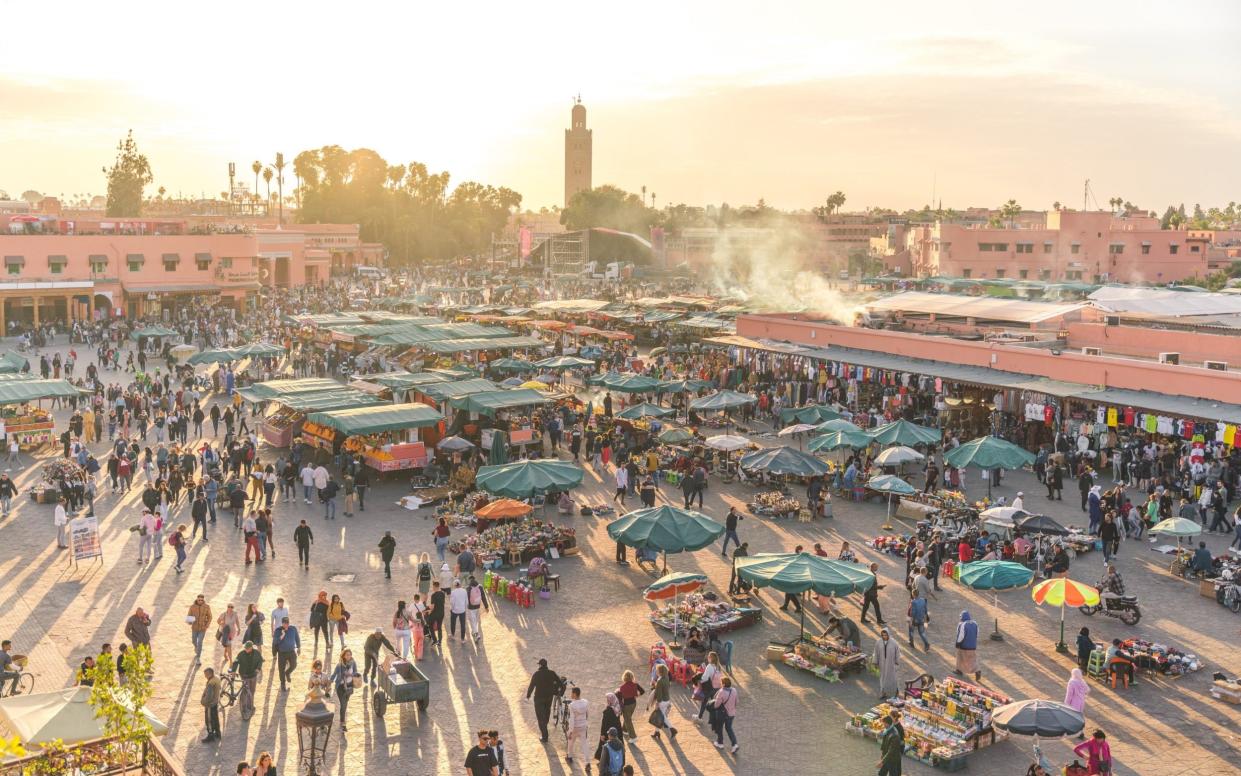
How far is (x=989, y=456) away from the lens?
22.4 m

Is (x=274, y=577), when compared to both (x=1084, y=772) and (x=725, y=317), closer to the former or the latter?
(x=1084, y=772)

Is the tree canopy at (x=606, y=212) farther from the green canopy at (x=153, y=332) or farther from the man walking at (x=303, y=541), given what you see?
the man walking at (x=303, y=541)

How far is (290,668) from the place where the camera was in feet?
46.0

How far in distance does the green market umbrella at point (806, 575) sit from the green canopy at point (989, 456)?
7955mm

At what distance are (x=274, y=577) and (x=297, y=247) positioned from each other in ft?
219

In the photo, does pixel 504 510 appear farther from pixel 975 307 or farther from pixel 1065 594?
pixel 975 307

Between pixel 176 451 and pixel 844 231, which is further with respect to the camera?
pixel 844 231

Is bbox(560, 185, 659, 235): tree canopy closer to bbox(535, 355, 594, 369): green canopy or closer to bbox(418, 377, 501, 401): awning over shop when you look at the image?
bbox(535, 355, 594, 369): green canopy

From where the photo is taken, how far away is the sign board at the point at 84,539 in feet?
59.3

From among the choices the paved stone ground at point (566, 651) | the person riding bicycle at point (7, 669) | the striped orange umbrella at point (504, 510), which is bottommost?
the paved stone ground at point (566, 651)

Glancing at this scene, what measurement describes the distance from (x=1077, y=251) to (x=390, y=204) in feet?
225

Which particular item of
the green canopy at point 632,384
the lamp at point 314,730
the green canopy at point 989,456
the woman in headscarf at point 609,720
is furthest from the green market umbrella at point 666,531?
the green canopy at point 632,384

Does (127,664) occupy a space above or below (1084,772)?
above

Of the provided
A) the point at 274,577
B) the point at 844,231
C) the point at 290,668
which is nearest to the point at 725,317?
the point at 274,577
